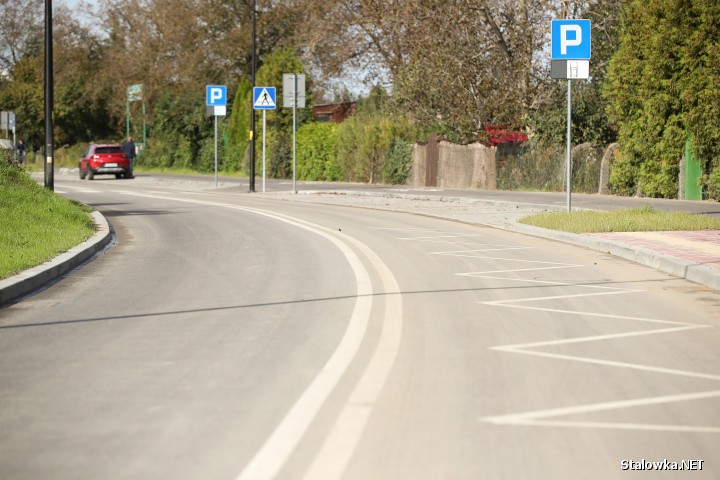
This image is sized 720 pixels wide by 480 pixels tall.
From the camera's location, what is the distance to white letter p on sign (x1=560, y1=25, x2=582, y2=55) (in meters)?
19.8

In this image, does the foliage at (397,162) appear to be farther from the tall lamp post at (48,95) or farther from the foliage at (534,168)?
the tall lamp post at (48,95)

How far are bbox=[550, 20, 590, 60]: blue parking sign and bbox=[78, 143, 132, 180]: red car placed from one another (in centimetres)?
3377

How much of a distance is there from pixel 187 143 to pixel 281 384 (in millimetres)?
57135

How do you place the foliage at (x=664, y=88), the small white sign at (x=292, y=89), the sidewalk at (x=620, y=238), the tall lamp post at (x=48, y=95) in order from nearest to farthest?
the sidewalk at (x=620, y=238) < the tall lamp post at (x=48, y=95) < the foliage at (x=664, y=88) < the small white sign at (x=292, y=89)

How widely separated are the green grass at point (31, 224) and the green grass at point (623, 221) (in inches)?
293

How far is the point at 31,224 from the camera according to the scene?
1611 centimetres

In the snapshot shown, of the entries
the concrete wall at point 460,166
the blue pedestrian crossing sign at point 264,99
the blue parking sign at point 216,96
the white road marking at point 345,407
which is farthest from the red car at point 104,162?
the white road marking at point 345,407

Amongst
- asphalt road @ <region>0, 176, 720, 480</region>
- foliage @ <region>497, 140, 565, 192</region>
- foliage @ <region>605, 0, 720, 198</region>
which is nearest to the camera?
asphalt road @ <region>0, 176, 720, 480</region>

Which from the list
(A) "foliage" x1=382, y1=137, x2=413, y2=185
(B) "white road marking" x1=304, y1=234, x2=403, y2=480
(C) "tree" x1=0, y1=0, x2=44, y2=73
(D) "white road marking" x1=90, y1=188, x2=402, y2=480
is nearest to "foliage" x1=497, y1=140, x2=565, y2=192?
(A) "foliage" x1=382, y1=137, x2=413, y2=185

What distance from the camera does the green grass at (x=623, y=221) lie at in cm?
1720

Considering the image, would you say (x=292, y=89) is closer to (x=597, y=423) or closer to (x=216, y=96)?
(x=216, y=96)

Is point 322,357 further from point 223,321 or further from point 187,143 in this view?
point 187,143

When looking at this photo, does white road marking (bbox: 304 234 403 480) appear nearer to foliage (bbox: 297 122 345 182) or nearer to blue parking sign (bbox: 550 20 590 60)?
blue parking sign (bbox: 550 20 590 60)

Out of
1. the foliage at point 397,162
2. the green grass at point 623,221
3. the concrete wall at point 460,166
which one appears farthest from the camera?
the foliage at point 397,162
